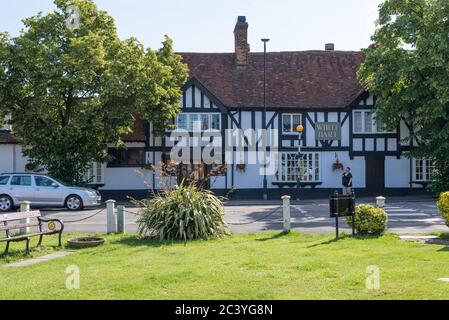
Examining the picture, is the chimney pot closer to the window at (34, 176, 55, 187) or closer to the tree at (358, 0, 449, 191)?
the tree at (358, 0, 449, 191)

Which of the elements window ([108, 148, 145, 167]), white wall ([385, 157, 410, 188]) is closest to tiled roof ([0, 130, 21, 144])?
window ([108, 148, 145, 167])

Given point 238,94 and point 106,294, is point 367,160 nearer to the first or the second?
point 238,94

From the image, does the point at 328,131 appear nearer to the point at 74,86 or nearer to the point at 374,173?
the point at 374,173

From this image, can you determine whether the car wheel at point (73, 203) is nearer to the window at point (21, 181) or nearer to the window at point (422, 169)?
the window at point (21, 181)

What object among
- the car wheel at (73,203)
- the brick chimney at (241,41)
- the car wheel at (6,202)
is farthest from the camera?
the brick chimney at (241,41)

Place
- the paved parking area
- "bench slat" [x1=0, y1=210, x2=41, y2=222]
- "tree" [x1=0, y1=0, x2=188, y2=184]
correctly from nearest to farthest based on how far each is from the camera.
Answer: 1. "bench slat" [x1=0, y1=210, x2=41, y2=222]
2. the paved parking area
3. "tree" [x1=0, y1=0, x2=188, y2=184]

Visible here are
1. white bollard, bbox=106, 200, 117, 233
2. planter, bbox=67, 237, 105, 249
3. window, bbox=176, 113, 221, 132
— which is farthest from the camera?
window, bbox=176, 113, 221, 132

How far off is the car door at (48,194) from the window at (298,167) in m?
12.1

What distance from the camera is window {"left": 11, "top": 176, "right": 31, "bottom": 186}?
2362 centimetres

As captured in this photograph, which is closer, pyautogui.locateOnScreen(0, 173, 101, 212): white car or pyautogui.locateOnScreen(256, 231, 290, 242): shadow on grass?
pyautogui.locateOnScreen(256, 231, 290, 242): shadow on grass

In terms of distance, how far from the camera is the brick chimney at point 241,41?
105ft

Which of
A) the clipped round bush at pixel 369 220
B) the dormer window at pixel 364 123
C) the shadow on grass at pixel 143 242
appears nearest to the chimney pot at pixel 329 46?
the dormer window at pixel 364 123
